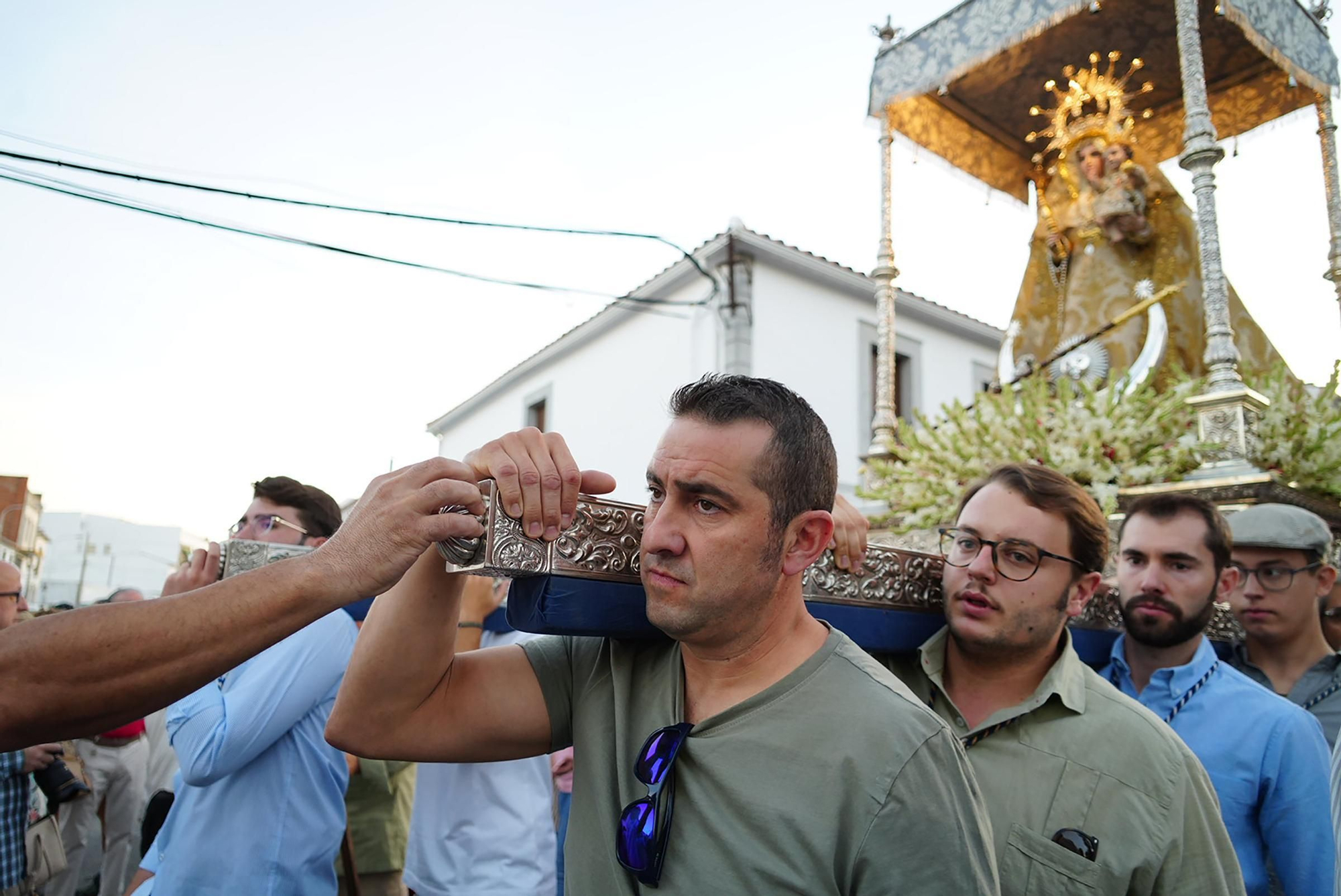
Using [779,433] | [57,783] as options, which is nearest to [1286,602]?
[779,433]

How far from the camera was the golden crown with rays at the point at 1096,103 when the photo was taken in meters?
7.30

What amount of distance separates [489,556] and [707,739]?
451mm

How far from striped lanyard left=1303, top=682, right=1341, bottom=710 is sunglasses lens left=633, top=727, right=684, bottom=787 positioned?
2462 mm

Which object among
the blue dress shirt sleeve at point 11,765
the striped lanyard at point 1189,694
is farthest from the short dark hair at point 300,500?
the striped lanyard at point 1189,694

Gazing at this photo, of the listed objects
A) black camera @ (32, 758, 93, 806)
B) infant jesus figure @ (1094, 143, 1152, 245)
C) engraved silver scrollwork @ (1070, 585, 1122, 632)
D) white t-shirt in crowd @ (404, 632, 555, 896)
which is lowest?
black camera @ (32, 758, 93, 806)

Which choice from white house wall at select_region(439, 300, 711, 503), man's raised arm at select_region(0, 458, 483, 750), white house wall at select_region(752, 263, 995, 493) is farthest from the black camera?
white house wall at select_region(752, 263, 995, 493)

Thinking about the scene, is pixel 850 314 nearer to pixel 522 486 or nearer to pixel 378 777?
pixel 378 777

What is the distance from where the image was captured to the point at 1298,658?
299cm

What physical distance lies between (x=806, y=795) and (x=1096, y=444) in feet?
11.6

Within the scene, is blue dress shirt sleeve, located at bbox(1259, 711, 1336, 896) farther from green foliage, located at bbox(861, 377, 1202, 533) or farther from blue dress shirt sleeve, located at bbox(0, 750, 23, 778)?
blue dress shirt sleeve, located at bbox(0, 750, 23, 778)

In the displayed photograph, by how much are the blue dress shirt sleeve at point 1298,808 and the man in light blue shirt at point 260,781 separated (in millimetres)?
2397

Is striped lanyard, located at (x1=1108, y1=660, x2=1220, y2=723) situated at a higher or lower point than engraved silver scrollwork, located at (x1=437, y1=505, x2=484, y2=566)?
lower

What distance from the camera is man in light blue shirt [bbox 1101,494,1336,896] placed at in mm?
2152

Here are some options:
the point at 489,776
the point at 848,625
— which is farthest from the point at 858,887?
the point at 489,776
